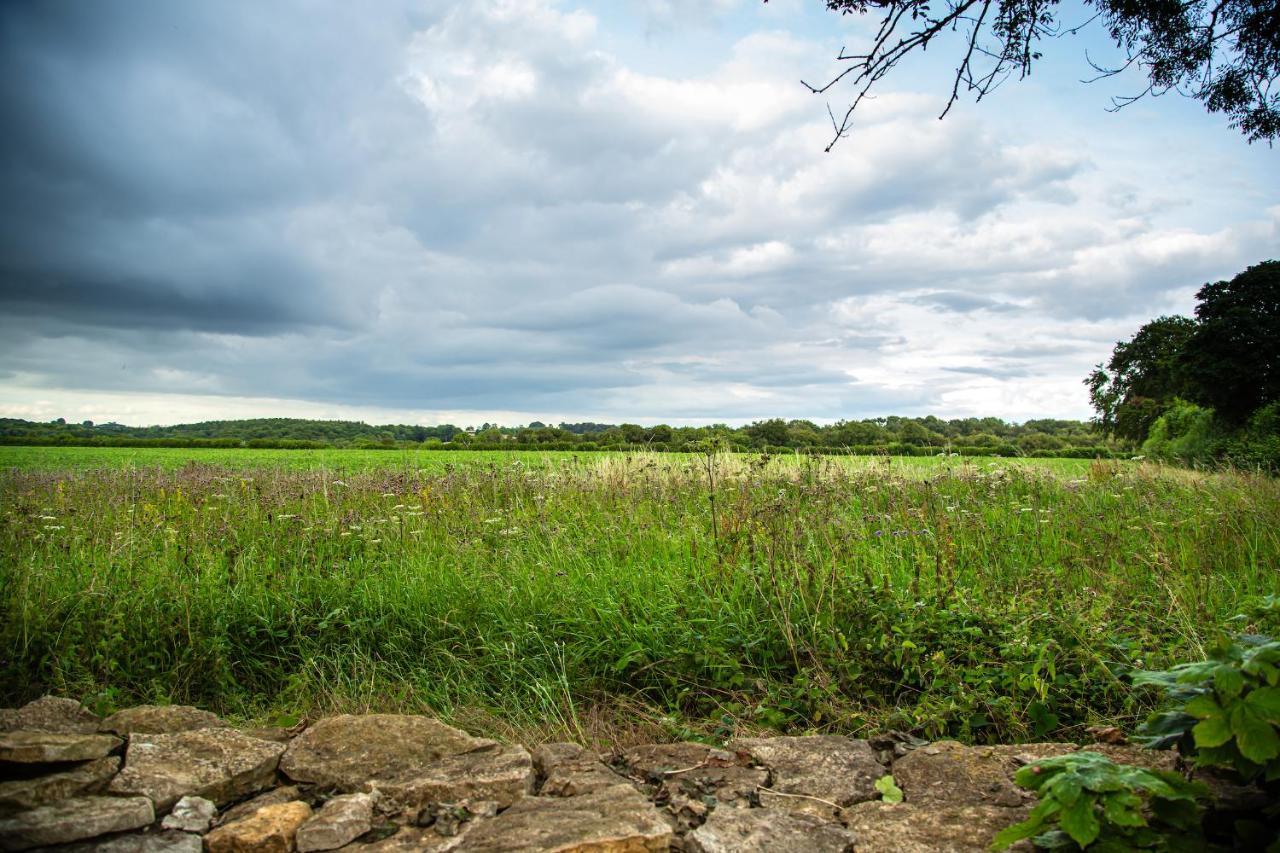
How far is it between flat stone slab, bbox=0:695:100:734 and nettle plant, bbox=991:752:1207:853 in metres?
3.73

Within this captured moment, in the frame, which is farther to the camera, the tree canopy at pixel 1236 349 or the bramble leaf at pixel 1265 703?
the tree canopy at pixel 1236 349

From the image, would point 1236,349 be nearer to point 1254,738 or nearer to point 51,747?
point 1254,738

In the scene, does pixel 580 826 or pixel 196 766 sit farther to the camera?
pixel 196 766

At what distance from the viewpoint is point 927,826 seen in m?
2.44

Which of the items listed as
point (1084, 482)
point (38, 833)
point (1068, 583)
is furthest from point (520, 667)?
point (1084, 482)

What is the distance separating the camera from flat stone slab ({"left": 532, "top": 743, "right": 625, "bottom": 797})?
269 centimetres

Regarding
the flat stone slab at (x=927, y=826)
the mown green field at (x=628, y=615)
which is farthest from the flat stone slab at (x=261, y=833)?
the flat stone slab at (x=927, y=826)

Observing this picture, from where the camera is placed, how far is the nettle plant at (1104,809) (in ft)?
6.29

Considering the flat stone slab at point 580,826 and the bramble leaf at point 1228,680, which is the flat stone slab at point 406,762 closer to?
the flat stone slab at point 580,826

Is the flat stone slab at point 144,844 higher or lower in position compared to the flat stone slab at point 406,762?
lower

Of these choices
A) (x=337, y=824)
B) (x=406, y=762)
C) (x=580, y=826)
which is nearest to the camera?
(x=580, y=826)

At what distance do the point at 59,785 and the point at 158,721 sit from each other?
581 mm

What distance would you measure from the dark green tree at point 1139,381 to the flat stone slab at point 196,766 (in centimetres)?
2899

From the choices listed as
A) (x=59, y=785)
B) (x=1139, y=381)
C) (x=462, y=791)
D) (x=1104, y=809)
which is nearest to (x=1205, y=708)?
(x=1104, y=809)
